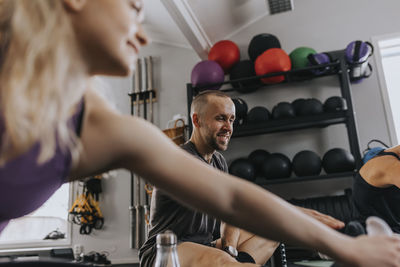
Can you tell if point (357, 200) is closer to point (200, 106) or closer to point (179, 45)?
point (200, 106)

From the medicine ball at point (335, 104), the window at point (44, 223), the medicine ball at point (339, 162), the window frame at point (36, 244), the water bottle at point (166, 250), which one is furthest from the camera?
the window at point (44, 223)

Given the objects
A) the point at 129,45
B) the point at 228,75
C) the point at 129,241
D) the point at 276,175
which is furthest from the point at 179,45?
the point at 129,45

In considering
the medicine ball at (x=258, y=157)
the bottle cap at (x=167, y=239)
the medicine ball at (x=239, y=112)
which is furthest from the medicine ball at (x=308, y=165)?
the bottle cap at (x=167, y=239)

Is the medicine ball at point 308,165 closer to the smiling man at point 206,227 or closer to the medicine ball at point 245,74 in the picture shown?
the medicine ball at point 245,74

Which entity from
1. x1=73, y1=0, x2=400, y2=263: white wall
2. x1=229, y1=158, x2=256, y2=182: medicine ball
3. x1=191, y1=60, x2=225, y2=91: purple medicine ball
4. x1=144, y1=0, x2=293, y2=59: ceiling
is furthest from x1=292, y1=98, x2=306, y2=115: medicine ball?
x1=144, y1=0, x2=293, y2=59: ceiling

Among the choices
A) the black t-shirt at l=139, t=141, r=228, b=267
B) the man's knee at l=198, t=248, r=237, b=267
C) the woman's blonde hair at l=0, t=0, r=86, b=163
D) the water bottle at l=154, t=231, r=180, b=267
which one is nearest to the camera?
the woman's blonde hair at l=0, t=0, r=86, b=163

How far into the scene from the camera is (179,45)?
209 inches

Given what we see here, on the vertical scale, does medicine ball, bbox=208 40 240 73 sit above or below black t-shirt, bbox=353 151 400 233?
above

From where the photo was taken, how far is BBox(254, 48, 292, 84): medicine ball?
4141 mm

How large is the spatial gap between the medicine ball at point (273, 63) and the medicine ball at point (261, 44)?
0.20 meters

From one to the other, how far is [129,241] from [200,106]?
2.98 metres

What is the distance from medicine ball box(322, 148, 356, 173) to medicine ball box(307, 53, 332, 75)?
1047mm

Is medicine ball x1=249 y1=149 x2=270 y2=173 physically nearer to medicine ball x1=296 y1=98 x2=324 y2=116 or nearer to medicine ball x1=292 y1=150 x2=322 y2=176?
medicine ball x1=292 y1=150 x2=322 y2=176

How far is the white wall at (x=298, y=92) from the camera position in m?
4.25
